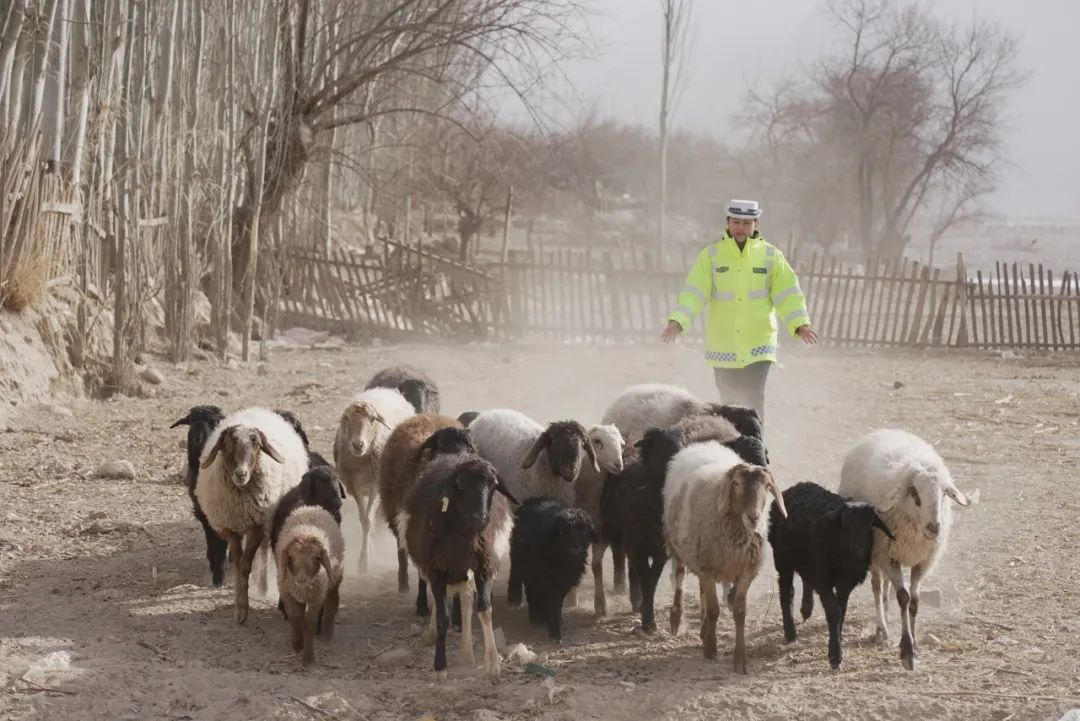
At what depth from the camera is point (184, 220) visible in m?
13.7

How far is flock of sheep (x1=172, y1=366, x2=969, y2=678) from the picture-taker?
225 inches

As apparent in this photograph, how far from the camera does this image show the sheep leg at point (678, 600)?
6.22m

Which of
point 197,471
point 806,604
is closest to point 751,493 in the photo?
point 806,604

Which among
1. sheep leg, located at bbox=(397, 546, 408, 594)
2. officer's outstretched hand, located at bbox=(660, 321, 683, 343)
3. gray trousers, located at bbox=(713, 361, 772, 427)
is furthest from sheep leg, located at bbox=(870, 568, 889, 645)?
sheep leg, located at bbox=(397, 546, 408, 594)

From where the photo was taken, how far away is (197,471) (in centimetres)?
722

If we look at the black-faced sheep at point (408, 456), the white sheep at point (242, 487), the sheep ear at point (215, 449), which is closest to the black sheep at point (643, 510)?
the black-faced sheep at point (408, 456)

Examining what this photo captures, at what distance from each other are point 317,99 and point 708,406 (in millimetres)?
11355

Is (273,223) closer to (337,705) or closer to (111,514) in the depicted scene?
(111,514)

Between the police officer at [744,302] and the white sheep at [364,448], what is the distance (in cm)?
192

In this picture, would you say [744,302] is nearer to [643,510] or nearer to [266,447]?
[643,510]

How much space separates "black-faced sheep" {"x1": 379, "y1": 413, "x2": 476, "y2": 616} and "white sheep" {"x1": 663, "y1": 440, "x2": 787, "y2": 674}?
4.19ft

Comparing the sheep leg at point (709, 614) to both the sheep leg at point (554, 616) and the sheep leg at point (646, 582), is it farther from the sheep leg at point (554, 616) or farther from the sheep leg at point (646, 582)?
the sheep leg at point (554, 616)

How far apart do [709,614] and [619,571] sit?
4.52ft

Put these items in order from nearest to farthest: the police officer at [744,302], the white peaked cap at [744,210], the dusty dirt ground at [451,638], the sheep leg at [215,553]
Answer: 1. the dusty dirt ground at [451,638]
2. the sheep leg at [215,553]
3. the white peaked cap at [744,210]
4. the police officer at [744,302]
